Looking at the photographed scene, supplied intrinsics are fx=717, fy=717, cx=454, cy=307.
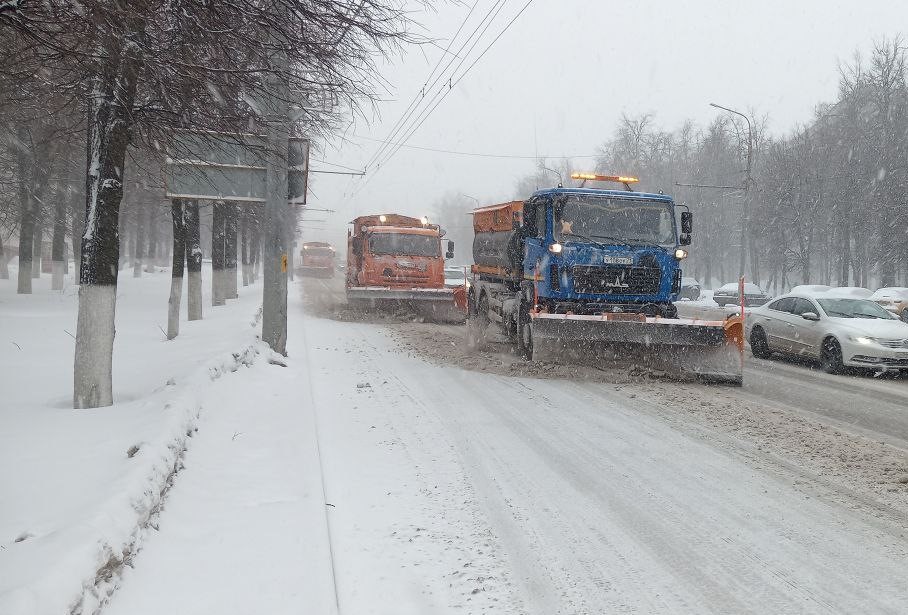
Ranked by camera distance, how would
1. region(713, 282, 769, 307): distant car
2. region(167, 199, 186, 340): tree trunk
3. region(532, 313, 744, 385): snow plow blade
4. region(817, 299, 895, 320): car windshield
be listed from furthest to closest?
region(713, 282, 769, 307): distant car < region(167, 199, 186, 340): tree trunk < region(817, 299, 895, 320): car windshield < region(532, 313, 744, 385): snow plow blade

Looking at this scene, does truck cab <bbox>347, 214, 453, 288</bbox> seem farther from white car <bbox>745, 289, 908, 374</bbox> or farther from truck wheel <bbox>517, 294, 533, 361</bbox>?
white car <bbox>745, 289, 908, 374</bbox>

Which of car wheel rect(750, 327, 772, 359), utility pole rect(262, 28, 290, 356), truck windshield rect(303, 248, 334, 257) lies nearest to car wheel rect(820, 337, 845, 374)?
car wheel rect(750, 327, 772, 359)

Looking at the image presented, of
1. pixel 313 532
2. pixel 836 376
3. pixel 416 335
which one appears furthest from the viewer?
pixel 416 335

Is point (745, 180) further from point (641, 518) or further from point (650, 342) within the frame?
point (641, 518)

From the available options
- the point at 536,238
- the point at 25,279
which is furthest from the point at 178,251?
the point at 25,279

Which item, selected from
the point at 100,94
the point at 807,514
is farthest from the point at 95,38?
the point at 807,514

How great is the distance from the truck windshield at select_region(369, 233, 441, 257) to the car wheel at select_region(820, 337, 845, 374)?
467 inches

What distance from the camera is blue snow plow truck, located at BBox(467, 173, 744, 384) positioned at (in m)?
10.8

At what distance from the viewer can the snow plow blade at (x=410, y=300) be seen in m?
20.7

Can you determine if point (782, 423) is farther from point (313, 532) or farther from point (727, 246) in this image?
point (727, 246)

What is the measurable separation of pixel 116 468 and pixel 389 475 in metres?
2.05

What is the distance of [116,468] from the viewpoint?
4844mm

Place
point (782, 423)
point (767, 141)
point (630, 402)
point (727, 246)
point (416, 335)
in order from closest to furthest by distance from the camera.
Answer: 1. point (782, 423)
2. point (630, 402)
3. point (416, 335)
4. point (767, 141)
5. point (727, 246)

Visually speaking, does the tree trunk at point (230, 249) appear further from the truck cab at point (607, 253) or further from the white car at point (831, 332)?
the white car at point (831, 332)
